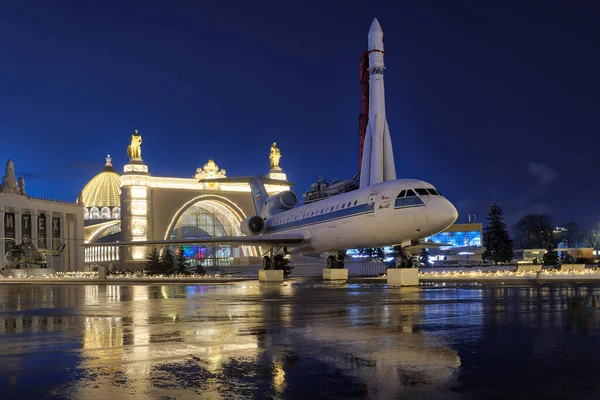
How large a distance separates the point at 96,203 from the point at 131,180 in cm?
4971

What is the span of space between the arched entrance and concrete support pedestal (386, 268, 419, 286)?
82047 mm

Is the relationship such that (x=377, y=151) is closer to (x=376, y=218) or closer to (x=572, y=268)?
(x=572, y=268)

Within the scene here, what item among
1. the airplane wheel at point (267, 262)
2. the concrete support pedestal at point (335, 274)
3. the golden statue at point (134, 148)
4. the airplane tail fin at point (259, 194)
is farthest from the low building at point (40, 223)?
the concrete support pedestal at point (335, 274)

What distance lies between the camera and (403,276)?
A: 2605 centimetres

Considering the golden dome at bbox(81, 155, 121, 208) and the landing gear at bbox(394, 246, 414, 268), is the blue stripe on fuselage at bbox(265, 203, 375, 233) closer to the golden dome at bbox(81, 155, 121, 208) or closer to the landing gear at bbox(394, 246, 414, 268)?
the landing gear at bbox(394, 246, 414, 268)

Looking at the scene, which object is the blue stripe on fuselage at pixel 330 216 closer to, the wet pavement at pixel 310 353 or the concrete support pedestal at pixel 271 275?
the concrete support pedestal at pixel 271 275

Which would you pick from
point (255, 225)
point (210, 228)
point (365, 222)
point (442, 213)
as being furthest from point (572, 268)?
point (210, 228)

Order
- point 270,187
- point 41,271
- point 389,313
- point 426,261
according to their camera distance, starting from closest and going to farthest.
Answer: point 389,313 → point 41,271 → point 426,261 → point 270,187

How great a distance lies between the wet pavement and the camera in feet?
21.2

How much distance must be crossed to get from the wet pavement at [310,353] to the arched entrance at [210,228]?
94.2m

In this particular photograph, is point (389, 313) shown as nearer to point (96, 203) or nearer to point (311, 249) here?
point (311, 249)

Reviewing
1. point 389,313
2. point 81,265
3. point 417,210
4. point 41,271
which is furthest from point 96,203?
point 389,313

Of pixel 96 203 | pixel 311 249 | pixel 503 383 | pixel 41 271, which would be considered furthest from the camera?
pixel 96 203

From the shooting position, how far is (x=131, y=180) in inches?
3844
